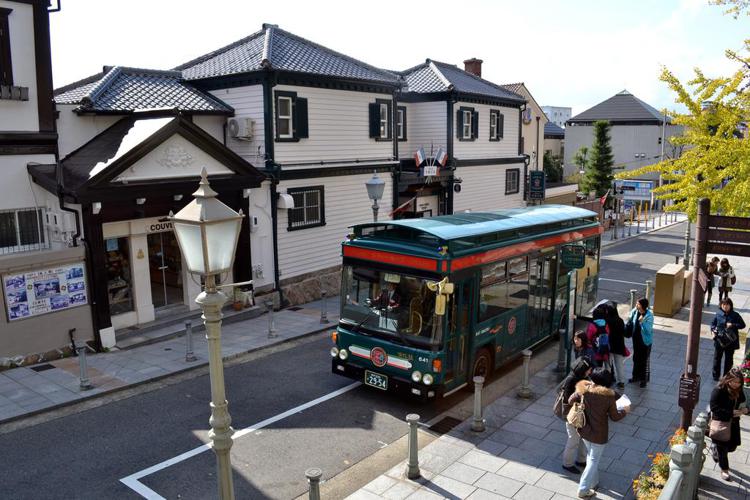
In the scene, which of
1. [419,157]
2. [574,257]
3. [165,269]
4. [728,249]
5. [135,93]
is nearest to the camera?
[728,249]

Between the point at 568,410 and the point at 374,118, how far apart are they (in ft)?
52.2

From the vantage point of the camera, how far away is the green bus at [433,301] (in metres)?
10.6

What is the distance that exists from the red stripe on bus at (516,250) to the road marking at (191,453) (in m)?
3.70

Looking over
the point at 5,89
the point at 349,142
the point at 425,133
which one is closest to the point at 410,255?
the point at 5,89

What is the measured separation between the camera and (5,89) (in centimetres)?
1342

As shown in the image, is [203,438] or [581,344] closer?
[203,438]

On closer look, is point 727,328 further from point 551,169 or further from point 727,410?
point 551,169

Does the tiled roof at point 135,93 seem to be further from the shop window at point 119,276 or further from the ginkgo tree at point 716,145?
the ginkgo tree at point 716,145

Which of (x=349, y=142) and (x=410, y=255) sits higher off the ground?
(x=349, y=142)

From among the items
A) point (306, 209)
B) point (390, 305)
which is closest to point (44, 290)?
point (390, 305)

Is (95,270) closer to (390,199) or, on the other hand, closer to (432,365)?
(432,365)

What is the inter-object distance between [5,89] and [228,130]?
675cm

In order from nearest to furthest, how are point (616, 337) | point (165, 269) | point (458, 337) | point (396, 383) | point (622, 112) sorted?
point (458, 337) → point (396, 383) → point (616, 337) → point (165, 269) → point (622, 112)

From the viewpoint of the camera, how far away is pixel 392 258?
1093cm
